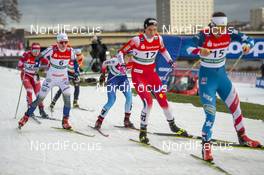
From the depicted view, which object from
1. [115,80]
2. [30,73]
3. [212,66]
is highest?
[212,66]

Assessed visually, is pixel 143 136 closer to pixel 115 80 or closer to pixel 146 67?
pixel 146 67

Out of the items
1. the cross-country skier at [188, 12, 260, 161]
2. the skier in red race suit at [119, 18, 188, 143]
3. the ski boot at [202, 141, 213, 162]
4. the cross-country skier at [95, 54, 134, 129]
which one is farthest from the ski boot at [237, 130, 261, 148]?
the cross-country skier at [95, 54, 134, 129]

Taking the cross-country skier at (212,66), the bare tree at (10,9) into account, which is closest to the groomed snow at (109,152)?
the cross-country skier at (212,66)

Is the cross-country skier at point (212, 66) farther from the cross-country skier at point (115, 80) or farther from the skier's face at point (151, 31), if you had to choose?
the cross-country skier at point (115, 80)

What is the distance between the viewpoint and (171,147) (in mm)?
9273

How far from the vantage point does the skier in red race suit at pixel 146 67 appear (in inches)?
385

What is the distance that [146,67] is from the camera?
9945mm

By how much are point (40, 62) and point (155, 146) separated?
4728 millimetres

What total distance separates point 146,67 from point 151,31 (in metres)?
0.80

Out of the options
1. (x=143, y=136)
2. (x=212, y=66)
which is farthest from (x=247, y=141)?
(x=143, y=136)

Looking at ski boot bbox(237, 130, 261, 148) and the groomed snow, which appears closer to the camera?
the groomed snow

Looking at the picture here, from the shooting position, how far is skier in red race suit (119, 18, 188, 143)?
32.1ft

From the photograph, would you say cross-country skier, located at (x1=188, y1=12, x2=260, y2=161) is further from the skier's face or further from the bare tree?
the bare tree

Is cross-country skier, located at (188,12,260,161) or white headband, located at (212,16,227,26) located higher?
white headband, located at (212,16,227,26)
